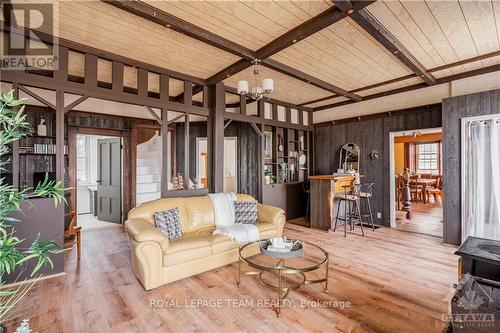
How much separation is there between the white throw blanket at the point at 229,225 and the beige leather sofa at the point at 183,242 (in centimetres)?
8

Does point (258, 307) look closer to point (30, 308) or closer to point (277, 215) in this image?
point (277, 215)

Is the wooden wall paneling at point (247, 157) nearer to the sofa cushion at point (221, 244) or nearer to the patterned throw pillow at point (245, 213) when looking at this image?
the patterned throw pillow at point (245, 213)

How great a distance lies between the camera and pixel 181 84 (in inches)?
195

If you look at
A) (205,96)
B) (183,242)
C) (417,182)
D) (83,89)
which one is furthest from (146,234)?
(417,182)

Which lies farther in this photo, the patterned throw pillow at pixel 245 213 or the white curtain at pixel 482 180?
the patterned throw pillow at pixel 245 213

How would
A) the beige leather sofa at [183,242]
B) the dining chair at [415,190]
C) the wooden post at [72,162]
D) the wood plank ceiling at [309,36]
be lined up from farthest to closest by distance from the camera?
the dining chair at [415,190] → the wooden post at [72,162] → the beige leather sofa at [183,242] → the wood plank ceiling at [309,36]

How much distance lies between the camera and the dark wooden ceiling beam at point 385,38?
104 inches

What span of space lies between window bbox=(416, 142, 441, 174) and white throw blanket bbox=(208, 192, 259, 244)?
944 cm

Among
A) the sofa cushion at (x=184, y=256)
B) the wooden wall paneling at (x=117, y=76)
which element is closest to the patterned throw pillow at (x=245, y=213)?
the sofa cushion at (x=184, y=256)

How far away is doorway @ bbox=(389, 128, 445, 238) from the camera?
217 inches

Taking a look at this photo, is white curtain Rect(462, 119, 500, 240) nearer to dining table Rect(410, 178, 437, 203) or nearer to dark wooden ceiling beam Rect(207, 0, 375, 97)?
dark wooden ceiling beam Rect(207, 0, 375, 97)

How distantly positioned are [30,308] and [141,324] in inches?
47.7

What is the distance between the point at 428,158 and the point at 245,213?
31.3ft

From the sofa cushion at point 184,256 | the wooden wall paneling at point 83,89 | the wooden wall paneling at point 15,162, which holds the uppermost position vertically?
the wooden wall paneling at point 83,89
